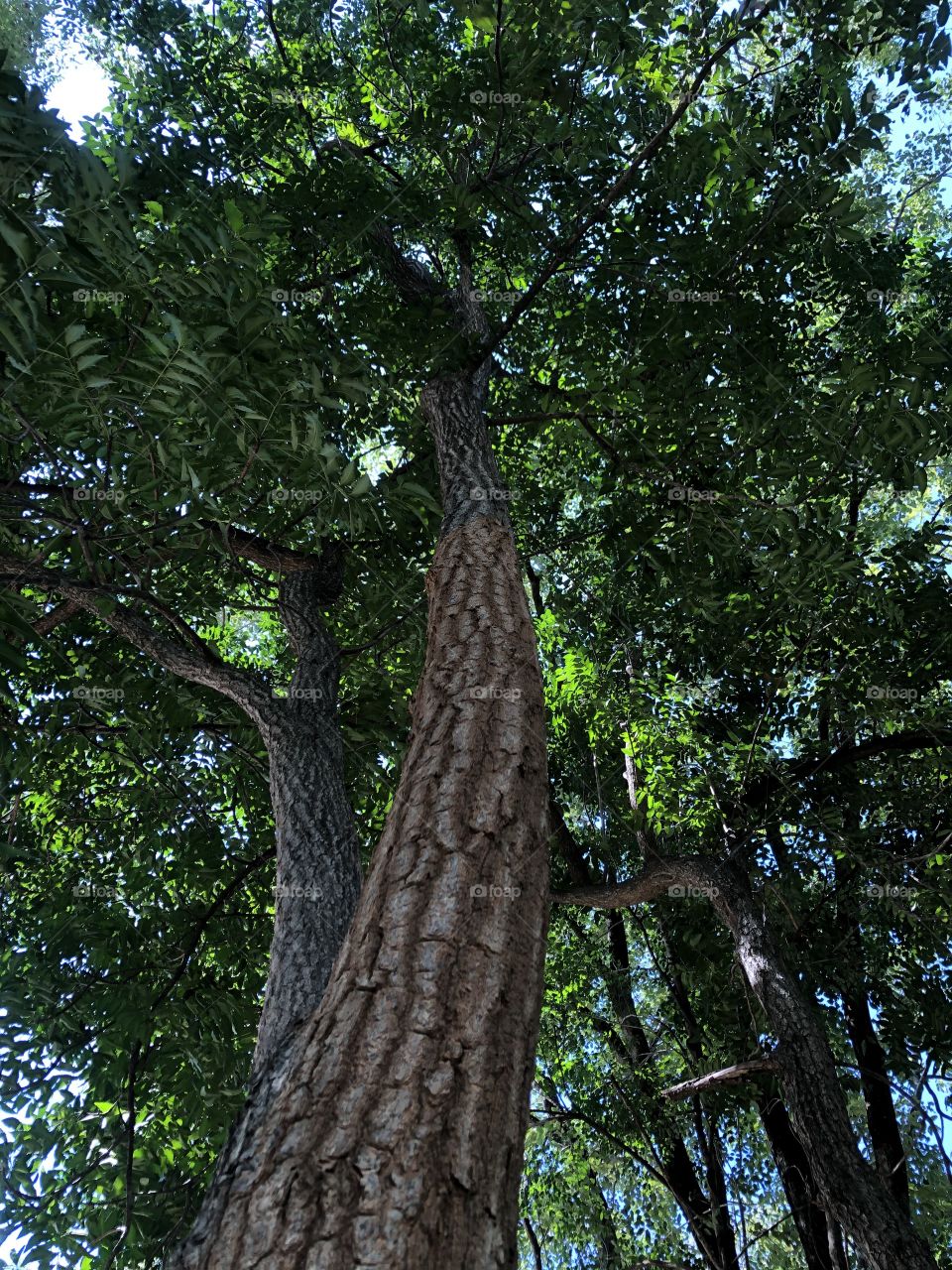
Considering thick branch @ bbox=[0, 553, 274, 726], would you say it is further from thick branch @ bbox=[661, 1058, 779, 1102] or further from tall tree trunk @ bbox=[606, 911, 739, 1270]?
tall tree trunk @ bbox=[606, 911, 739, 1270]

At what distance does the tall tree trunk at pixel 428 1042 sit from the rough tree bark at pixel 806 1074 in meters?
3.55

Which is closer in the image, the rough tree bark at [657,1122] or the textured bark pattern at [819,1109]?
the textured bark pattern at [819,1109]

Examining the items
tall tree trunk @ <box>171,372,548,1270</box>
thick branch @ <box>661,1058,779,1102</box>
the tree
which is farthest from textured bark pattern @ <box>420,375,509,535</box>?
thick branch @ <box>661,1058,779,1102</box>

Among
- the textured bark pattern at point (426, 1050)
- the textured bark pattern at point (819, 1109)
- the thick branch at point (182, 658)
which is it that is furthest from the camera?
the textured bark pattern at point (819, 1109)

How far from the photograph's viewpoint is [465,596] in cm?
287

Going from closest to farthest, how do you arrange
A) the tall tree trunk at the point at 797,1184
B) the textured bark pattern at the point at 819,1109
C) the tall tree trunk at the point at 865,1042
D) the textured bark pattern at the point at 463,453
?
the textured bark pattern at the point at 463,453 → the textured bark pattern at the point at 819,1109 → the tall tree trunk at the point at 797,1184 → the tall tree trunk at the point at 865,1042

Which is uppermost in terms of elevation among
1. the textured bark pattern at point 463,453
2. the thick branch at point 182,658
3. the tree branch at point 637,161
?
the tree branch at point 637,161

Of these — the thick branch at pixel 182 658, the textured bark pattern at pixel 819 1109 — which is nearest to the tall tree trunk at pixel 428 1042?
the thick branch at pixel 182 658

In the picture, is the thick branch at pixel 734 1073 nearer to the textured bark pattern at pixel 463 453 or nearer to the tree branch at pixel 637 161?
the textured bark pattern at pixel 463 453

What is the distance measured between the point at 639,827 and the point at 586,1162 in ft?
11.7

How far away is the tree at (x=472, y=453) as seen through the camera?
1.58 m

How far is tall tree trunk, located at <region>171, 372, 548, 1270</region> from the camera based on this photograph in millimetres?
1229

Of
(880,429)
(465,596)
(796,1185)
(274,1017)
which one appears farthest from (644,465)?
(796,1185)

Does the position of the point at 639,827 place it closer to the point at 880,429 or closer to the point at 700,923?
the point at 700,923
